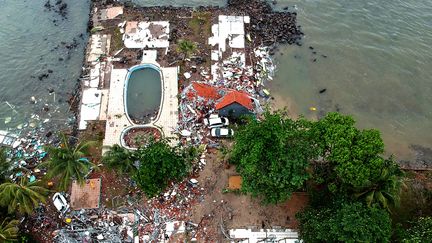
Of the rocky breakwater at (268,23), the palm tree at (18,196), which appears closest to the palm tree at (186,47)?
the rocky breakwater at (268,23)

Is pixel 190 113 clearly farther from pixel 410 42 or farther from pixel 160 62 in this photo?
pixel 410 42

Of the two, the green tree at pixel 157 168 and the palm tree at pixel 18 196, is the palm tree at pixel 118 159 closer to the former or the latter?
the green tree at pixel 157 168

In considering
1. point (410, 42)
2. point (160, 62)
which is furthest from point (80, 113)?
point (410, 42)

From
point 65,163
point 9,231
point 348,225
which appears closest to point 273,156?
point 348,225

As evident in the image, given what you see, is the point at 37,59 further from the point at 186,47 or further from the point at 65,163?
the point at 65,163

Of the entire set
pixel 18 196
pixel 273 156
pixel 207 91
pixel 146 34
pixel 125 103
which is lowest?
pixel 18 196

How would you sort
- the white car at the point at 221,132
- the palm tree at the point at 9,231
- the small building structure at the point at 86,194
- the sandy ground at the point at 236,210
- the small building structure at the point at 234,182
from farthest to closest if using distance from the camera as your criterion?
the white car at the point at 221,132 → the small building structure at the point at 234,182 → the small building structure at the point at 86,194 → the sandy ground at the point at 236,210 → the palm tree at the point at 9,231

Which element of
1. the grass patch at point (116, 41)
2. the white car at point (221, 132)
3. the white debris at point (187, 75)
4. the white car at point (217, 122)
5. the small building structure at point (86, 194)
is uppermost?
the grass patch at point (116, 41)
